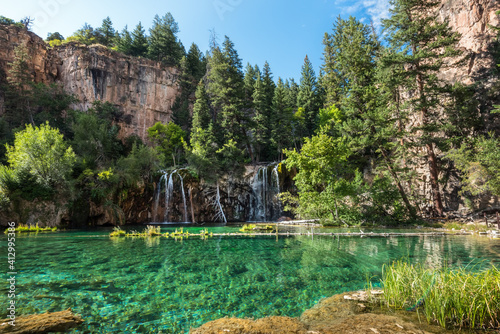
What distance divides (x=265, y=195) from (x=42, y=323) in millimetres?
24406

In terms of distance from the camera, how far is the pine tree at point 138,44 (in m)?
47.1

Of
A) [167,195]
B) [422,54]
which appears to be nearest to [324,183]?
[422,54]

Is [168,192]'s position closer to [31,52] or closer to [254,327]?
[254,327]

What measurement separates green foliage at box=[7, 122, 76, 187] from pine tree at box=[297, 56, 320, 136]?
29.8m

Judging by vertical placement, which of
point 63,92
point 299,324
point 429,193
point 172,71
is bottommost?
point 299,324

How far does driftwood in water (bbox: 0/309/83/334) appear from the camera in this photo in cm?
296

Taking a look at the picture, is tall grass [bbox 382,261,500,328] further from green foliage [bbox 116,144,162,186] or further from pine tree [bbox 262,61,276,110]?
pine tree [bbox 262,61,276,110]

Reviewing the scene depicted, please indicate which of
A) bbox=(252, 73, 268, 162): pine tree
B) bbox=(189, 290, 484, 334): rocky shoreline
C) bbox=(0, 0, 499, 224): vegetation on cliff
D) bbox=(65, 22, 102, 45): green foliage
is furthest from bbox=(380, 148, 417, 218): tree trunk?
bbox=(65, 22, 102, 45): green foliage

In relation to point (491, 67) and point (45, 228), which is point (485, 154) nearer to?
point (491, 67)

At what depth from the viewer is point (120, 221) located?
22578 millimetres

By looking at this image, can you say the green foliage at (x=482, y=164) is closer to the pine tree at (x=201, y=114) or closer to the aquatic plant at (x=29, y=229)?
the pine tree at (x=201, y=114)

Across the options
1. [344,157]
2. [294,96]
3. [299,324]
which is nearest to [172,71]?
[294,96]

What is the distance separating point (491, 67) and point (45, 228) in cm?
3630

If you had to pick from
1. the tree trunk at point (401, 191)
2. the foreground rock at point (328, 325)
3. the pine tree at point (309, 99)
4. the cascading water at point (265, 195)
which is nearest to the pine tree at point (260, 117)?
the pine tree at point (309, 99)
